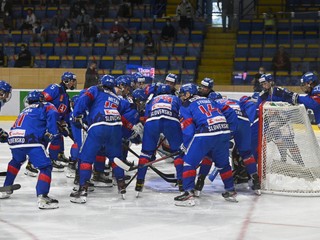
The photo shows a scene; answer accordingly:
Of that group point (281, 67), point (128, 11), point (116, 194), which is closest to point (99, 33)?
point (128, 11)

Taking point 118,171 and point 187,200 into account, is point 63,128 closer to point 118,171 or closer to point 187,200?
point 118,171

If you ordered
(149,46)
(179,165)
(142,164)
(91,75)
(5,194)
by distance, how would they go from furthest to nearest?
(149,46)
(91,75)
(179,165)
(142,164)
(5,194)

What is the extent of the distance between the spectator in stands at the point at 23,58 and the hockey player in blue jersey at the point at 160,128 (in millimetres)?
7907

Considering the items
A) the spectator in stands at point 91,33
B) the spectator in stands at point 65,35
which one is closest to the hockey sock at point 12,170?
the spectator in stands at point 91,33

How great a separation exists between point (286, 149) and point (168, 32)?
821 cm

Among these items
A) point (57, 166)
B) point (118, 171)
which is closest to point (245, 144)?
point (118, 171)

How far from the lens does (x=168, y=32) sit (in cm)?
1549

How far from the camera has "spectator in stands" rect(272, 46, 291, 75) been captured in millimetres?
13311

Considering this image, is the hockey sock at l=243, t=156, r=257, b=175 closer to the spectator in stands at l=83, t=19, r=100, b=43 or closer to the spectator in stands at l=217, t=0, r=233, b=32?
the spectator in stands at l=83, t=19, r=100, b=43

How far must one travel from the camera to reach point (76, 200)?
6.81 metres

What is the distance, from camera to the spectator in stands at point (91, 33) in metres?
15.8

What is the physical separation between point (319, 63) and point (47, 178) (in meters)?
7.61

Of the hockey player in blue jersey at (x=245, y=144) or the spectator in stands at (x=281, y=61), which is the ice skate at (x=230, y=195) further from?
the spectator in stands at (x=281, y=61)

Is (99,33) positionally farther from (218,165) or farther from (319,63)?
(218,165)
